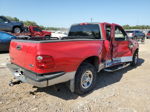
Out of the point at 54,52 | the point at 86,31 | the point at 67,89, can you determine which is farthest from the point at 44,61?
the point at 86,31

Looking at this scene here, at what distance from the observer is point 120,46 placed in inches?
205

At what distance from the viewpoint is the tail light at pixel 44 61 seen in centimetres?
276

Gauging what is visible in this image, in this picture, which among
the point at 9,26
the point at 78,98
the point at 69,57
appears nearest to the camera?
the point at 69,57

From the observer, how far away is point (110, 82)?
4.70m

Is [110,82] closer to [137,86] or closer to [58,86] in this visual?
[137,86]

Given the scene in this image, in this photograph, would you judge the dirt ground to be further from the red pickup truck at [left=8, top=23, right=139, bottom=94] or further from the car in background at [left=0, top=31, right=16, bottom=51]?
the car in background at [left=0, top=31, right=16, bottom=51]

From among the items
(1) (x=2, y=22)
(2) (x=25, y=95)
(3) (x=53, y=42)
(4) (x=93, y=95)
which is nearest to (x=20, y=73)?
(2) (x=25, y=95)

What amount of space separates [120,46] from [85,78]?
7.09 ft

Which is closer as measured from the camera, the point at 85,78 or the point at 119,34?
the point at 85,78

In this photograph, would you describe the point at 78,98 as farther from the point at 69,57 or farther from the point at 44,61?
the point at 44,61

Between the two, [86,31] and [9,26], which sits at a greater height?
[9,26]

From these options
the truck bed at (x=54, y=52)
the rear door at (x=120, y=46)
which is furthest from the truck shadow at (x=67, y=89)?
the truck bed at (x=54, y=52)

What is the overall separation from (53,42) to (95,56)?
4.94ft

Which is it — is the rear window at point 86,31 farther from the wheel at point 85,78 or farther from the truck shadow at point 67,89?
the truck shadow at point 67,89
